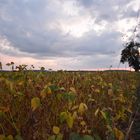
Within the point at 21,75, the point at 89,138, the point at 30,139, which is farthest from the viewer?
the point at 21,75

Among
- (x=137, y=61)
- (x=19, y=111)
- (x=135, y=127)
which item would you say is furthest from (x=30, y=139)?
(x=137, y=61)

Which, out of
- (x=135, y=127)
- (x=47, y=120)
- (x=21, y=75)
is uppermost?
(x=21, y=75)

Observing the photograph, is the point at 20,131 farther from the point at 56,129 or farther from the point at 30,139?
the point at 56,129

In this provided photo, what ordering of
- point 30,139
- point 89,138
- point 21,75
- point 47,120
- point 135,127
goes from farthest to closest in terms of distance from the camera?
1. point 135,127
2. point 21,75
3. point 47,120
4. point 30,139
5. point 89,138

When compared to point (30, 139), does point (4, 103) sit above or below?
above

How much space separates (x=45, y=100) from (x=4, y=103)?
553 millimetres

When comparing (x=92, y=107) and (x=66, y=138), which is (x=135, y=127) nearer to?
(x=92, y=107)

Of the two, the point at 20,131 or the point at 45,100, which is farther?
the point at 45,100

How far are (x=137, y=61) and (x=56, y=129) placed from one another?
50.1 metres

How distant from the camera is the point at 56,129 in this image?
3.98 metres

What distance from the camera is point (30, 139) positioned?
4598mm

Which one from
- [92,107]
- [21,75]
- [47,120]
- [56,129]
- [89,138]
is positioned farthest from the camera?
[92,107]

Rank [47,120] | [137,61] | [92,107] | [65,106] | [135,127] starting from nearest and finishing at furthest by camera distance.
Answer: [47,120] < [65,106] < [92,107] < [135,127] < [137,61]

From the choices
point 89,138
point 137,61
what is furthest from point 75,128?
A: point 137,61
